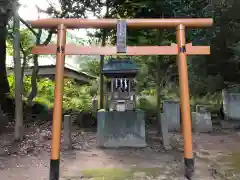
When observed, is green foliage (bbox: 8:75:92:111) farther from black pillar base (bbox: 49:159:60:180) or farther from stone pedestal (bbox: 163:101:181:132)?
black pillar base (bbox: 49:159:60:180)

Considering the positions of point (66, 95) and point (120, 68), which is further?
point (66, 95)

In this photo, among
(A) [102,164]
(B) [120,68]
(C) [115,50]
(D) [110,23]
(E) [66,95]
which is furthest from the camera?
(E) [66,95]

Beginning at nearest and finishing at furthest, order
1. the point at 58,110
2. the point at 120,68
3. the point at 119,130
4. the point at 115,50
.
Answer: the point at 58,110 → the point at 115,50 → the point at 120,68 → the point at 119,130

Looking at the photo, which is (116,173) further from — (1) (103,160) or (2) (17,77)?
(2) (17,77)

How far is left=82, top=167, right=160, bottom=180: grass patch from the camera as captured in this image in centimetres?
498

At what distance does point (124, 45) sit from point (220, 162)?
3.41 meters

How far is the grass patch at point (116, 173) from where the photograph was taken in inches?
196

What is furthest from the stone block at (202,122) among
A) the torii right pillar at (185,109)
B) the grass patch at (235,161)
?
the torii right pillar at (185,109)

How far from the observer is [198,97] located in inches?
497

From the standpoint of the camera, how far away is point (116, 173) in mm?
5230

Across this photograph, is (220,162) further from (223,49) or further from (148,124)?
(223,49)

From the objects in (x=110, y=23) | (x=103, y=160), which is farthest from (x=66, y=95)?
(x=110, y=23)

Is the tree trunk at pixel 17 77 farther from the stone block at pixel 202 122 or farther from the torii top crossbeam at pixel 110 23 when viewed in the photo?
the stone block at pixel 202 122

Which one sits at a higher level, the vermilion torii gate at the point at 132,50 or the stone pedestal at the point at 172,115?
Answer: the vermilion torii gate at the point at 132,50
